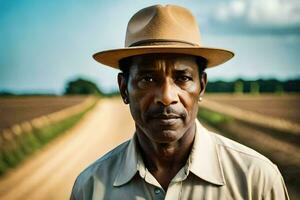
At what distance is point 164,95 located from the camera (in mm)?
1729

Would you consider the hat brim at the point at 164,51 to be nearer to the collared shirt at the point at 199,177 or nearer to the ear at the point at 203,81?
the ear at the point at 203,81

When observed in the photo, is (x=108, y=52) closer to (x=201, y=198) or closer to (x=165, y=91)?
(x=165, y=91)

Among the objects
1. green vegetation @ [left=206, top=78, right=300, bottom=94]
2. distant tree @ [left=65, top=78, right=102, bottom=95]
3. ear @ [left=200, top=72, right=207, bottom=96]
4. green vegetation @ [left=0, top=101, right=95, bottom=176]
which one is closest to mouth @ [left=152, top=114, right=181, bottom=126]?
ear @ [left=200, top=72, right=207, bottom=96]

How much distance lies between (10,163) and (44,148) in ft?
7.17

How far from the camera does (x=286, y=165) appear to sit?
787 centimetres

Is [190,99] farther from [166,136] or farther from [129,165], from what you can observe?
[129,165]

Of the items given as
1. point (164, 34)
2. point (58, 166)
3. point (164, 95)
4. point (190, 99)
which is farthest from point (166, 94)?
point (58, 166)

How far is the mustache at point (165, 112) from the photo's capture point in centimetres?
173

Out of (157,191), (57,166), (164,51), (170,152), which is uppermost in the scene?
(164,51)

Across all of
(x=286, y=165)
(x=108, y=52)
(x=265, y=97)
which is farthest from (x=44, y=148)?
(x=265, y=97)

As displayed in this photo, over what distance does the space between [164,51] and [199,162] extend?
415 millimetres

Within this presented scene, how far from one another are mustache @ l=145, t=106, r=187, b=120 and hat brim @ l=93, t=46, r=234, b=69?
8.0 inches

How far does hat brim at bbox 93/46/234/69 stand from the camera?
5.73 feet

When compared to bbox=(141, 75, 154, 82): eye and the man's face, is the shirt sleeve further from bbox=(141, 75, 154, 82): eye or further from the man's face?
bbox=(141, 75, 154, 82): eye
